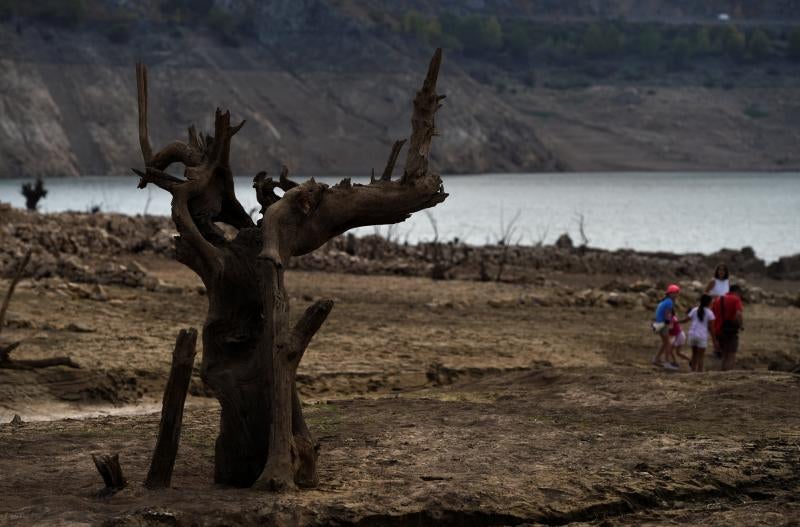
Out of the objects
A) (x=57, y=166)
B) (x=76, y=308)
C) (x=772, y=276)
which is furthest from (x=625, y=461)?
(x=57, y=166)

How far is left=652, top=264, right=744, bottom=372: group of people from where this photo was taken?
15.6 metres

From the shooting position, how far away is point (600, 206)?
249ft

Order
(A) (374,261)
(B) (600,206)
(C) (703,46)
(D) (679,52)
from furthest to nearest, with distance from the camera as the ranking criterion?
1. (C) (703,46)
2. (D) (679,52)
3. (B) (600,206)
4. (A) (374,261)

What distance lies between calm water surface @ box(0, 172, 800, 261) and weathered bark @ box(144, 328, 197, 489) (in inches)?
1120

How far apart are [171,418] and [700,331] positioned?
792 centimetres

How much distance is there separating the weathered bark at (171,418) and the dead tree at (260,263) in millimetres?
377

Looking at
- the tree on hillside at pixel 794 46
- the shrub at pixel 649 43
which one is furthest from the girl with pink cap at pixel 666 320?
the tree on hillside at pixel 794 46

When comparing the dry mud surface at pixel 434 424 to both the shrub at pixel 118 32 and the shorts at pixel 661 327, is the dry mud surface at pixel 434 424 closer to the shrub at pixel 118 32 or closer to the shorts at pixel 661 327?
the shorts at pixel 661 327

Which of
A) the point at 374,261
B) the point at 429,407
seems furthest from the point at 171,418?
the point at 374,261

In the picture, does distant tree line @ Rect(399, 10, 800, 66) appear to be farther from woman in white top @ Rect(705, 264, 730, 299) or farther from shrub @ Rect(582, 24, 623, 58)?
woman in white top @ Rect(705, 264, 730, 299)

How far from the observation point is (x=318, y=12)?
351ft

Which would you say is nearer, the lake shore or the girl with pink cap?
the lake shore

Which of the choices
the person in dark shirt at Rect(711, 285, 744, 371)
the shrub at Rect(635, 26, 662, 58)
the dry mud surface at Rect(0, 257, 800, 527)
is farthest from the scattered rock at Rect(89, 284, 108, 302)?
the shrub at Rect(635, 26, 662, 58)

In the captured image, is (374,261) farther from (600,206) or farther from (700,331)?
(600,206)
